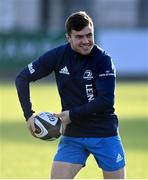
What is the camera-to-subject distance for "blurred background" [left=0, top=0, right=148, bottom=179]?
1383cm

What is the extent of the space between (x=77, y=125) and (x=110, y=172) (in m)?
0.54

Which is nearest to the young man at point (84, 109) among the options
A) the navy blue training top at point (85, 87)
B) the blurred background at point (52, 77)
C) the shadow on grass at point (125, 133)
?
the navy blue training top at point (85, 87)

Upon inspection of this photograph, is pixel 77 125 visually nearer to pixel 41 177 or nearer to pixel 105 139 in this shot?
pixel 105 139

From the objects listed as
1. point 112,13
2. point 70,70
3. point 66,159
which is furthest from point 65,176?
point 112,13

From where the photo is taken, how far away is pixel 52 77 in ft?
122

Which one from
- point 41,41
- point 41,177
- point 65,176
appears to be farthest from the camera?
point 41,41

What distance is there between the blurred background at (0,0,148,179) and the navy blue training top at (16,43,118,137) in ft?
11.4

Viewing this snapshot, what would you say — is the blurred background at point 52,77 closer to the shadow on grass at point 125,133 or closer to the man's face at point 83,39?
the shadow on grass at point 125,133

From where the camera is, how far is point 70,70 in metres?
8.39

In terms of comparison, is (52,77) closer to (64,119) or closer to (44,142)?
(44,142)

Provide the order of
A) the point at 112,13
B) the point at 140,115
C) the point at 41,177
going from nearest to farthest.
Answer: the point at 41,177 → the point at 140,115 → the point at 112,13

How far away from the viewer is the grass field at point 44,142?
12.6 meters

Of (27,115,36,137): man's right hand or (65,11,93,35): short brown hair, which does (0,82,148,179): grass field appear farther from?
(65,11,93,35): short brown hair

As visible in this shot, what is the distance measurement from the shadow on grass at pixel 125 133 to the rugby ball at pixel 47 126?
688 cm
